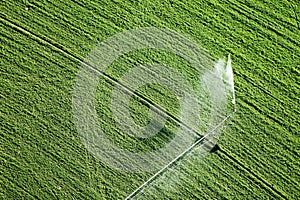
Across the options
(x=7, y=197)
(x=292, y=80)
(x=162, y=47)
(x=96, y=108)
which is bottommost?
(x=7, y=197)

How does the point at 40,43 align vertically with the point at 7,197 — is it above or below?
above

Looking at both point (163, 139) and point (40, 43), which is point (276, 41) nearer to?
point (163, 139)

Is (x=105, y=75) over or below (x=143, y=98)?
over

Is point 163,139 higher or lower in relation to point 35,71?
lower

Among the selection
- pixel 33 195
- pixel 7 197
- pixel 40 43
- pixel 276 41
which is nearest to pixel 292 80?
pixel 276 41

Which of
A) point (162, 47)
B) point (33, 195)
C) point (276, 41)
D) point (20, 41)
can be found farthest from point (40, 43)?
point (276, 41)

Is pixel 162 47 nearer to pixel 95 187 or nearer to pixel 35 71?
pixel 35 71
